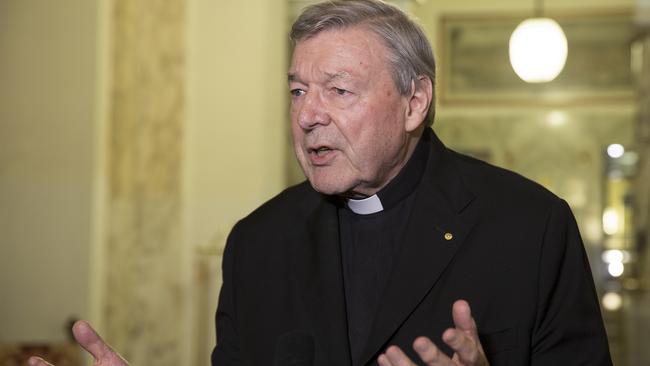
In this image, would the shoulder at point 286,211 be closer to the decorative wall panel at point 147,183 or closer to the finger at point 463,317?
the finger at point 463,317

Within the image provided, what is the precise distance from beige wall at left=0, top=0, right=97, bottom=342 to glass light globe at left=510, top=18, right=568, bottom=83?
332 cm

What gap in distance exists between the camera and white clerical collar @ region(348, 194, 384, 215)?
2.75 m

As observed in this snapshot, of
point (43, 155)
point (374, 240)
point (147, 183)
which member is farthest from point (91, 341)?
point (147, 183)

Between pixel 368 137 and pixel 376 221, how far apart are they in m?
0.37

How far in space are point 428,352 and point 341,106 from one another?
2.38 ft

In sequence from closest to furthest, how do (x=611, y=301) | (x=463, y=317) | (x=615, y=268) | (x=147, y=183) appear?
1. (x=463, y=317)
2. (x=147, y=183)
3. (x=611, y=301)
4. (x=615, y=268)

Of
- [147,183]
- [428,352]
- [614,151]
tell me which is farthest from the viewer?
[614,151]

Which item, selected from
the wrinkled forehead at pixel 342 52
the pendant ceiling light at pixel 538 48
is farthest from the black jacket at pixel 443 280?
the pendant ceiling light at pixel 538 48

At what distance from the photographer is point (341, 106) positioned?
2.44 meters

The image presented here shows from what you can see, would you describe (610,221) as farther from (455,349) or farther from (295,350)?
(455,349)

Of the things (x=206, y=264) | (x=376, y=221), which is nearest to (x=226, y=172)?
(x=206, y=264)

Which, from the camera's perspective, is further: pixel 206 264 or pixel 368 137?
pixel 206 264

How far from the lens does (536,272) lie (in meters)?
2.47

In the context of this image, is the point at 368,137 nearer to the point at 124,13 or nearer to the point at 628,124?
the point at 124,13
